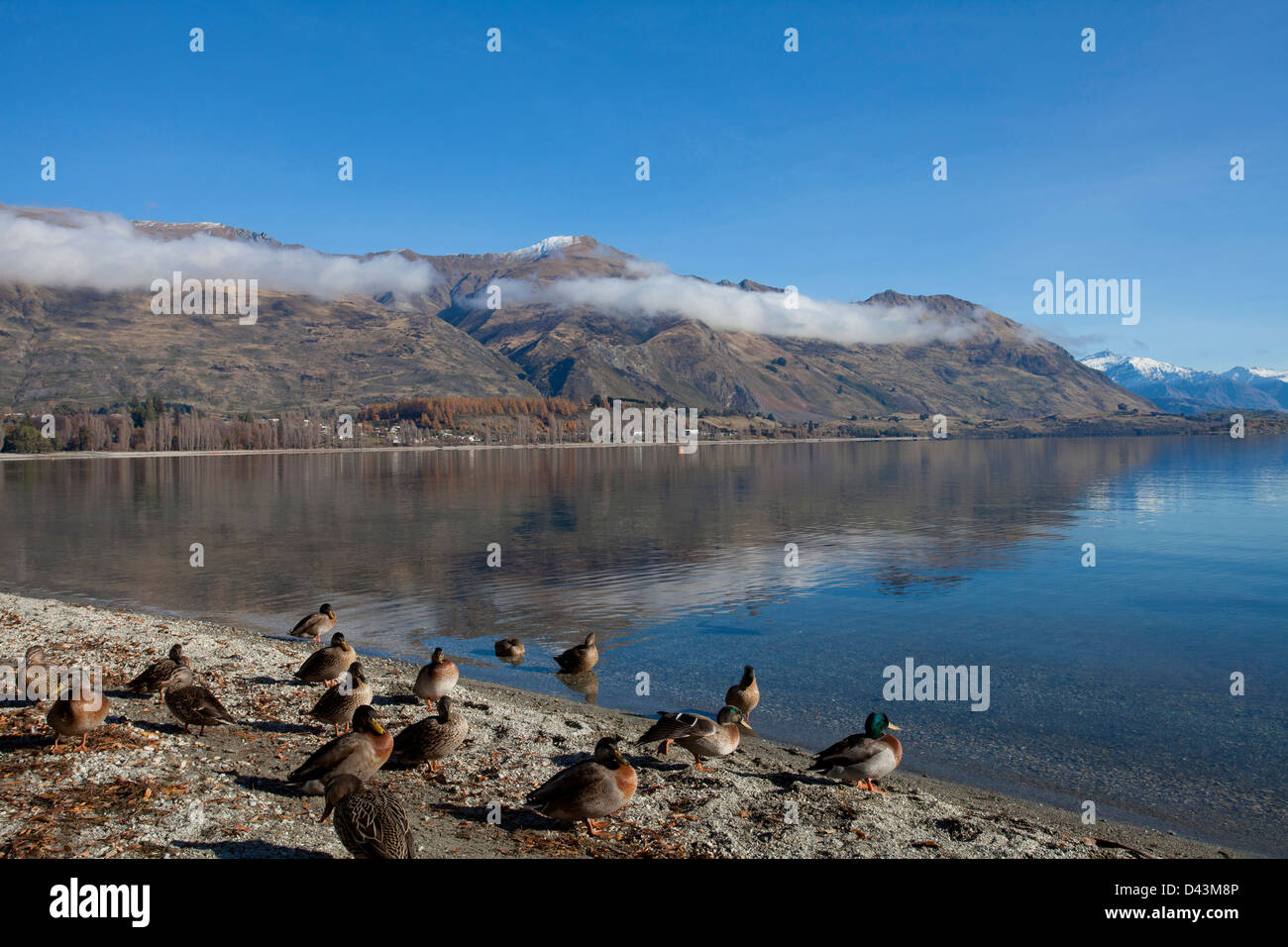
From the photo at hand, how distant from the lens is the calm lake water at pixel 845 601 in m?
19.2

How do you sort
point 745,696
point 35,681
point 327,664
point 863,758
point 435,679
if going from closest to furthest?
point 863,758, point 35,681, point 435,679, point 327,664, point 745,696

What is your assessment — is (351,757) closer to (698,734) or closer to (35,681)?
(698,734)

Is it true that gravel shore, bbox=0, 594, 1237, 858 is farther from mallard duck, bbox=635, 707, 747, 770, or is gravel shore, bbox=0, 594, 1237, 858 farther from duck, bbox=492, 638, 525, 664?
duck, bbox=492, 638, 525, 664

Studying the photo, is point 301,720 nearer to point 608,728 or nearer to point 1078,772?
point 608,728

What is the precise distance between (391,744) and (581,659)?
12.0 metres

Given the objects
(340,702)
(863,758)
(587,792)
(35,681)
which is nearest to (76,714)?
(340,702)

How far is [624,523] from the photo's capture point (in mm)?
68250

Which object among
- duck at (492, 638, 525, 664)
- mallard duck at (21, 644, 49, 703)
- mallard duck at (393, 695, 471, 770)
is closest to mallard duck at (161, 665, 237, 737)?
mallard duck at (21, 644, 49, 703)

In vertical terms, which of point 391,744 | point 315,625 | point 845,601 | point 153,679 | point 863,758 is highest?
point 391,744

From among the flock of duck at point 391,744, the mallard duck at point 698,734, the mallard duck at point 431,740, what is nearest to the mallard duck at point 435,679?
the flock of duck at point 391,744

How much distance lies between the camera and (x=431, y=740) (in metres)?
14.2

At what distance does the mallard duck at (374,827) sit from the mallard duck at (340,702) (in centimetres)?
687

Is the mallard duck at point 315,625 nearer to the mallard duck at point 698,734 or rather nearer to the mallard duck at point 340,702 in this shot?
the mallard duck at point 340,702
